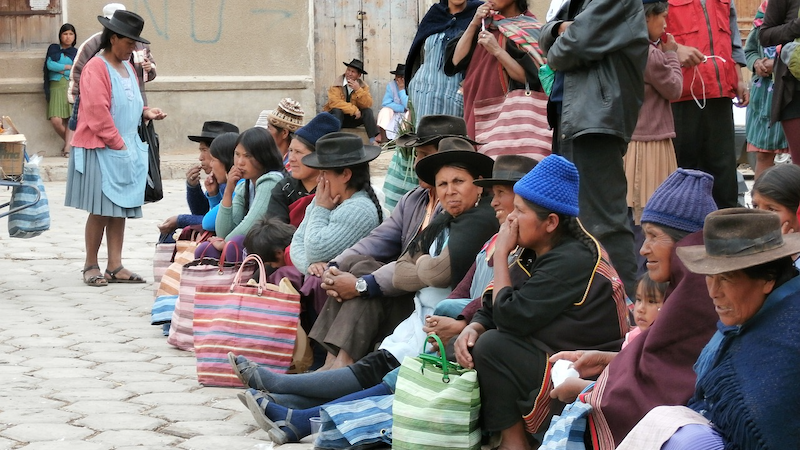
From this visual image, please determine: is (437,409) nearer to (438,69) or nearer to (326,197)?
(326,197)

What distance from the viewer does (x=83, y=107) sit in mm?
9031

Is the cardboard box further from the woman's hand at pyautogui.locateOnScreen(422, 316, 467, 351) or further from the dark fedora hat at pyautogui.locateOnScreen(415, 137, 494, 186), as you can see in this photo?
the woman's hand at pyautogui.locateOnScreen(422, 316, 467, 351)

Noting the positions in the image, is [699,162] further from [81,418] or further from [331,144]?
[81,418]

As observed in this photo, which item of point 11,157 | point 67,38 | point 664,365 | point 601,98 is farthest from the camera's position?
point 67,38

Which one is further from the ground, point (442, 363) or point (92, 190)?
point (442, 363)

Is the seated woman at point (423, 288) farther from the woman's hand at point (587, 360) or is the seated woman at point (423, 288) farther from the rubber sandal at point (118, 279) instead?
the rubber sandal at point (118, 279)

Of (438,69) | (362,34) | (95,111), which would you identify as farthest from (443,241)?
(362,34)

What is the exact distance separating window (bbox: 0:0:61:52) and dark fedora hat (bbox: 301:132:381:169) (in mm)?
11404

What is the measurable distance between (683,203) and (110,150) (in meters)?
6.00

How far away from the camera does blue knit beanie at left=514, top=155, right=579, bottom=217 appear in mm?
4535

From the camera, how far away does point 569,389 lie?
4215 millimetres

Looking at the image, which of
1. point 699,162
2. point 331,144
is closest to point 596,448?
point 331,144

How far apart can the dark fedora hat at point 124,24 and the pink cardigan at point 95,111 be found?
308mm

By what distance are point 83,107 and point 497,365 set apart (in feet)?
18.2
